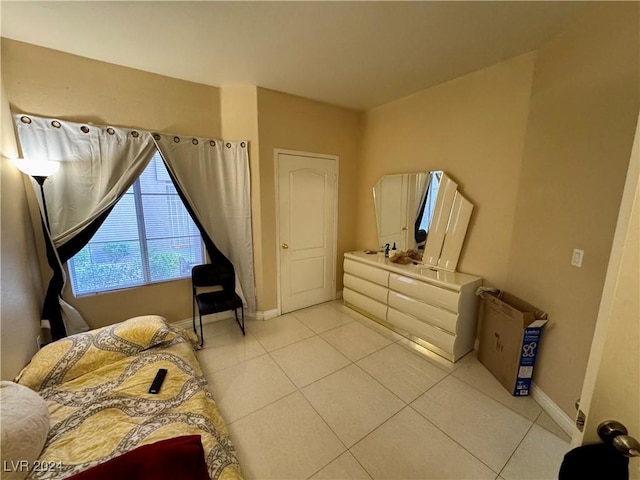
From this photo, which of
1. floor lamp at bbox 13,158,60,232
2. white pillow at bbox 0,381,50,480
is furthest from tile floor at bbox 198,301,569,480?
floor lamp at bbox 13,158,60,232

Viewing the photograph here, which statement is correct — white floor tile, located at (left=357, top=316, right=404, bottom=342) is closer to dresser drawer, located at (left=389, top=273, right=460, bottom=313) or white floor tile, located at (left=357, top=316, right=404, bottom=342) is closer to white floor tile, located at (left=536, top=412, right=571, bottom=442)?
dresser drawer, located at (left=389, top=273, right=460, bottom=313)

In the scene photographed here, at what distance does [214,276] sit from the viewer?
9.38 feet

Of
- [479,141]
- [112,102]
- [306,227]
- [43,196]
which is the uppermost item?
[112,102]

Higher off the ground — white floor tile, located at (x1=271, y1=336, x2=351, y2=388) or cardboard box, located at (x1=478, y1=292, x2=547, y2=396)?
cardboard box, located at (x1=478, y1=292, x2=547, y2=396)

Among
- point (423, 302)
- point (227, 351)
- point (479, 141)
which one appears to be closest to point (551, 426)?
point (423, 302)

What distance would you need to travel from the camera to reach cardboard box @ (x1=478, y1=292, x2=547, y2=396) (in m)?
1.85

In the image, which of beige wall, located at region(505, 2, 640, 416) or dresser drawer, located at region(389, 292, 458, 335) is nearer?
beige wall, located at region(505, 2, 640, 416)

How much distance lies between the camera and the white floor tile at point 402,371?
6.60ft

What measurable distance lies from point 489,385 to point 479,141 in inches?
84.2

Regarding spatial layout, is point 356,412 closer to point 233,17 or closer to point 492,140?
point 492,140

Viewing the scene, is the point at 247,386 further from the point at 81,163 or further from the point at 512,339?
the point at 81,163

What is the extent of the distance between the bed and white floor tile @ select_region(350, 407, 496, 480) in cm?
79

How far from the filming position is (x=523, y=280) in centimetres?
205

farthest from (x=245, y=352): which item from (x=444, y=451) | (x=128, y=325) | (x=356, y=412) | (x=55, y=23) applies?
(x=55, y=23)
